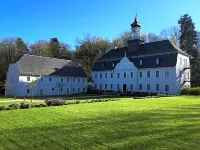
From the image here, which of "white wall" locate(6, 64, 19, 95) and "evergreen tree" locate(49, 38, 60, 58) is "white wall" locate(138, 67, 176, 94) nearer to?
"white wall" locate(6, 64, 19, 95)

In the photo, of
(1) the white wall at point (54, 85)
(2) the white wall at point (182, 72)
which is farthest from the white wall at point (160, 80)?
(1) the white wall at point (54, 85)

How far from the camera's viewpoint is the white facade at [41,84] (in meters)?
41.8

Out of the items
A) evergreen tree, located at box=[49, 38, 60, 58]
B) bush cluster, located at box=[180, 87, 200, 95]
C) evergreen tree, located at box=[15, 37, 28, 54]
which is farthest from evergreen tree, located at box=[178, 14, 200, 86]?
evergreen tree, located at box=[15, 37, 28, 54]

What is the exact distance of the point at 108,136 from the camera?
25.3 feet

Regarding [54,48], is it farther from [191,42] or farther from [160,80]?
[191,42]

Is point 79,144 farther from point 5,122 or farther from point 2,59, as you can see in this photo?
point 2,59

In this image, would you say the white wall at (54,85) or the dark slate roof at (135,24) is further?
the dark slate roof at (135,24)

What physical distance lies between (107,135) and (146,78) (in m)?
36.6

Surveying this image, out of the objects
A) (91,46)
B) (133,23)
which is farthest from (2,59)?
(133,23)

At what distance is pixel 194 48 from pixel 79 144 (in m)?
51.5

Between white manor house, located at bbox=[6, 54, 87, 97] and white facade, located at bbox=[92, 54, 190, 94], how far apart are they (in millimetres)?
5954

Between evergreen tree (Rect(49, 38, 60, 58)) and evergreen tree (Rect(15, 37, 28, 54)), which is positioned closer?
evergreen tree (Rect(15, 37, 28, 54))

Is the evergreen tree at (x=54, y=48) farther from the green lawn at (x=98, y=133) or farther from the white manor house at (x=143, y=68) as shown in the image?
the green lawn at (x=98, y=133)

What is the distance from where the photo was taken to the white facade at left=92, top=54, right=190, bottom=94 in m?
39.9
